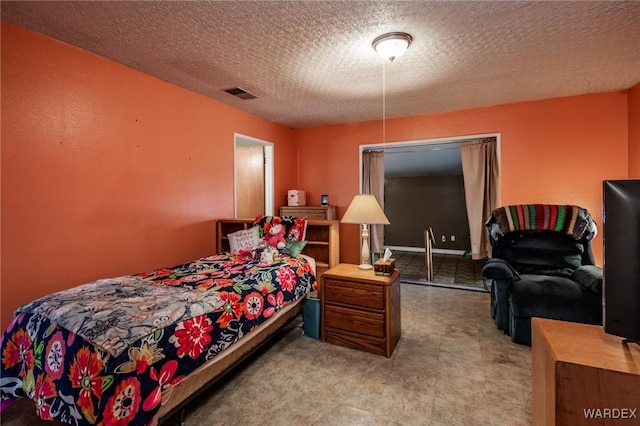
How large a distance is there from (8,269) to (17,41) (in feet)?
5.08

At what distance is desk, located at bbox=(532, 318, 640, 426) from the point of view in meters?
0.77

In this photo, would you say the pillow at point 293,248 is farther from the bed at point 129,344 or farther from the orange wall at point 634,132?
the orange wall at point 634,132

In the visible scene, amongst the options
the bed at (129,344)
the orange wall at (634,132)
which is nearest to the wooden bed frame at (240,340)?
the bed at (129,344)

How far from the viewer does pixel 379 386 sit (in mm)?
1915

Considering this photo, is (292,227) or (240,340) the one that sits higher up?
(292,227)

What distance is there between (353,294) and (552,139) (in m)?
3.23

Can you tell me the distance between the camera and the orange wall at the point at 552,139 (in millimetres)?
3314

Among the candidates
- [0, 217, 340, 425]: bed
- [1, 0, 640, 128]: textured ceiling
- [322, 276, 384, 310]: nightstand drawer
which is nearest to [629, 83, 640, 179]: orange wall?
[1, 0, 640, 128]: textured ceiling

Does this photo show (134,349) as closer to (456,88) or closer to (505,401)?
(505,401)

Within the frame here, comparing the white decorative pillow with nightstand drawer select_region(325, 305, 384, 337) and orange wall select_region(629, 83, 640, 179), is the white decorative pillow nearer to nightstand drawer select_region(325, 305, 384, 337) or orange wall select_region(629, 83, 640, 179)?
nightstand drawer select_region(325, 305, 384, 337)

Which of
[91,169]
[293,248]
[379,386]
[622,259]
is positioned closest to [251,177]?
[293,248]

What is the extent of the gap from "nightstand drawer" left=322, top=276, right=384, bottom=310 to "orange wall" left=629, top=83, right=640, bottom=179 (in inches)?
127

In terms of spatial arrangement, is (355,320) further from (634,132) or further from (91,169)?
(634,132)

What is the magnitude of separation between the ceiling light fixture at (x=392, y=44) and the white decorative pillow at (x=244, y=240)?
2111 millimetres
